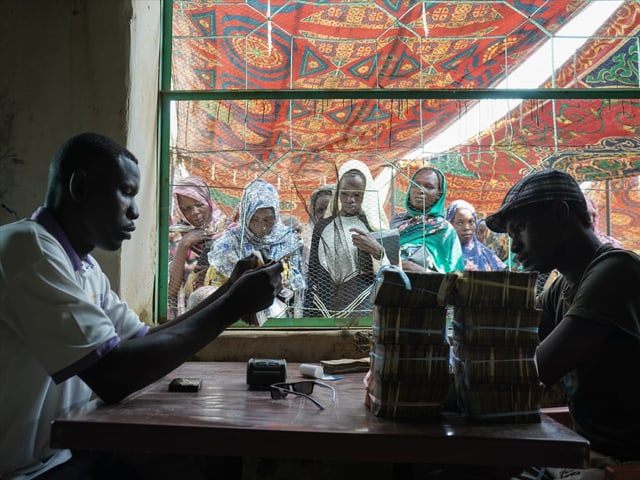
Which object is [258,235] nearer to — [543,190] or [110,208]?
[110,208]

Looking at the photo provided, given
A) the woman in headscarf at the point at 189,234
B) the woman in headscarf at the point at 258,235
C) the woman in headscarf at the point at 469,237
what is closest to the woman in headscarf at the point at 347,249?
the woman in headscarf at the point at 258,235

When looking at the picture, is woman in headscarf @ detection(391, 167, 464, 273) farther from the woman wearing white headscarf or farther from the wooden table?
the wooden table

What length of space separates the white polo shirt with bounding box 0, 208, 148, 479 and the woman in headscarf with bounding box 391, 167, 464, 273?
5.32 ft

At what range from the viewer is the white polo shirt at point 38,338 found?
3.69ft

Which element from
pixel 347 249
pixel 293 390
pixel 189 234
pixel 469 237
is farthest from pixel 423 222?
pixel 293 390

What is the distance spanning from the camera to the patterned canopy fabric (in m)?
2.48

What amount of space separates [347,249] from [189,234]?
0.82 meters

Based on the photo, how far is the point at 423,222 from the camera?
8.24ft

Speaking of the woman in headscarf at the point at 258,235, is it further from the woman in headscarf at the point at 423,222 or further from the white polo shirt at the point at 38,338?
the white polo shirt at the point at 38,338

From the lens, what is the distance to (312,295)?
2447 mm

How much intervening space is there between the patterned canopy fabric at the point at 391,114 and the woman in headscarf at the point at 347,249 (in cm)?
8

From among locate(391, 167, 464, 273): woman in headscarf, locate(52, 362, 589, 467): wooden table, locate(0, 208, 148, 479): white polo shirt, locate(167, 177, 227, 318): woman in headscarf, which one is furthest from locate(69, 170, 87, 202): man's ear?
locate(391, 167, 464, 273): woman in headscarf

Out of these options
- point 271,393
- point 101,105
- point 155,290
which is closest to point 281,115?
point 101,105

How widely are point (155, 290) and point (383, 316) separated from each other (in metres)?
1.63
